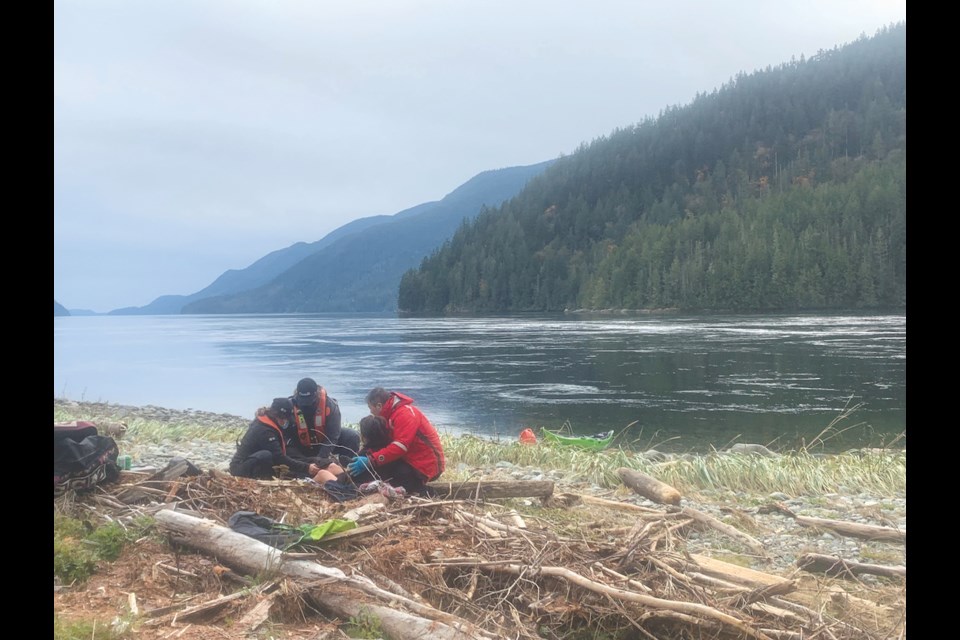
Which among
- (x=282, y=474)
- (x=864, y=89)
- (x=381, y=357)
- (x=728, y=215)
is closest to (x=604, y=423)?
(x=282, y=474)

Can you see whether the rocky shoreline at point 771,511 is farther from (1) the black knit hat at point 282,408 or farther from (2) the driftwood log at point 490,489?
(1) the black knit hat at point 282,408

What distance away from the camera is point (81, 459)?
6.15m

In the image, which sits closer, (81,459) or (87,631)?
(87,631)

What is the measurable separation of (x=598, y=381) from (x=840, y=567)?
23397 millimetres

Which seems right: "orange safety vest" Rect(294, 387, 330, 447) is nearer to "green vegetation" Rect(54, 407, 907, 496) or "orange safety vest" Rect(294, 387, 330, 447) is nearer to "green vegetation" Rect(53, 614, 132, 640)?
"green vegetation" Rect(54, 407, 907, 496)

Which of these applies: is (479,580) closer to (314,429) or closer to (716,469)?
(314,429)

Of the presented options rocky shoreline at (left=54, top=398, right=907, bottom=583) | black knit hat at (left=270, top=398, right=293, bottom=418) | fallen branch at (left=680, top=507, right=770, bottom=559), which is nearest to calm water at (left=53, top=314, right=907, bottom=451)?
rocky shoreline at (left=54, top=398, right=907, bottom=583)

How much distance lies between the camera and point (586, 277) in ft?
424

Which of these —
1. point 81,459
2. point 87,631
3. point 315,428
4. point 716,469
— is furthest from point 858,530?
point 81,459

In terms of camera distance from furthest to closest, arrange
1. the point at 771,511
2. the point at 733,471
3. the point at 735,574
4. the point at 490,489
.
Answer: the point at 733,471 → the point at 771,511 → the point at 490,489 → the point at 735,574
